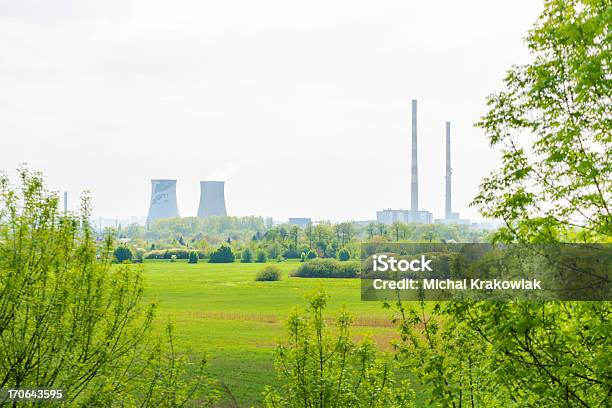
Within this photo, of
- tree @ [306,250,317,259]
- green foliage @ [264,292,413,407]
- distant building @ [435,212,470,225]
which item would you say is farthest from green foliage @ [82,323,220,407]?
distant building @ [435,212,470,225]

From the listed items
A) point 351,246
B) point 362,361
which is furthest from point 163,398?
point 351,246

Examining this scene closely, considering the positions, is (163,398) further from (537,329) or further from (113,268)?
(537,329)

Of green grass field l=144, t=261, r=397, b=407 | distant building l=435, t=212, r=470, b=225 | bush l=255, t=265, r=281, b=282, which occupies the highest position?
distant building l=435, t=212, r=470, b=225

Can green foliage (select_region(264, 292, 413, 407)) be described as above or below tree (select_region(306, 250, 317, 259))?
below

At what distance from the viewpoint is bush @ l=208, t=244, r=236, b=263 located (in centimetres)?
2900

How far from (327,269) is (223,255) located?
6.00m

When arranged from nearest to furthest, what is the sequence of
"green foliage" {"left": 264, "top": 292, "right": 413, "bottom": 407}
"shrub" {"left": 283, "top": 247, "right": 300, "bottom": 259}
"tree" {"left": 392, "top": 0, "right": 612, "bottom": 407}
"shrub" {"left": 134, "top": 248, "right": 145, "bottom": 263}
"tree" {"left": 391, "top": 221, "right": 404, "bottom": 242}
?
1. "tree" {"left": 392, "top": 0, "right": 612, "bottom": 407}
2. "green foliage" {"left": 264, "top": 292, "right": 413, "bottom": 407}
3. "shrub" {"left": 134, "top": 248, "right": 145, "bottom": 263}
4. "tree" {"left": 391, "top": 221, "right": 404, "bottom": 242}
5. "shrub" {"left": 283, "top": 247, "right": 300, "bottom": 259}

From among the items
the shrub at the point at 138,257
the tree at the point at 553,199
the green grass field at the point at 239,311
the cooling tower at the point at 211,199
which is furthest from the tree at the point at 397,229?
the cooling tower at the point at 211,199

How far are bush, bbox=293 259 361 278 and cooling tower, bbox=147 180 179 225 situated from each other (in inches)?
1348

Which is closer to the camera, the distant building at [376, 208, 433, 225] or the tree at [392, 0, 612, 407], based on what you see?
the tree at [392, 0, 612, 407]

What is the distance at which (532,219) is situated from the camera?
4.70 meters

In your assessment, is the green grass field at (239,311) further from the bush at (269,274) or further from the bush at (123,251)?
the bush at (123,251)

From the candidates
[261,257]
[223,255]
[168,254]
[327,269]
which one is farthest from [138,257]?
[261,257]

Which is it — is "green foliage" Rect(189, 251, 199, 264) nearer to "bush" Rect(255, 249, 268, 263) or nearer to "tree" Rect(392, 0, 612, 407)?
"bush" Rect(255, 249, 268, 263)
